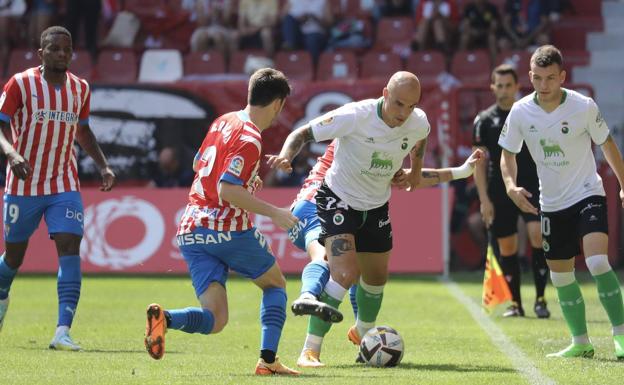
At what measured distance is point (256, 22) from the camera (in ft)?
75.2

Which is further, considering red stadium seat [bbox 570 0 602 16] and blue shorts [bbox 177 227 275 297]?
red stadium seat [bbox 570 0 602 16]

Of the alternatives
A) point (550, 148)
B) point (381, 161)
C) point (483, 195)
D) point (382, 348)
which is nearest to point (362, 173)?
point (381, 161)

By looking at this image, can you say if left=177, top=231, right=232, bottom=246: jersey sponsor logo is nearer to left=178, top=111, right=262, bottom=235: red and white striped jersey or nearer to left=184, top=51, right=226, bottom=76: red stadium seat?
left=178, top=111, right=262, bottom=235: red and white striped jersey

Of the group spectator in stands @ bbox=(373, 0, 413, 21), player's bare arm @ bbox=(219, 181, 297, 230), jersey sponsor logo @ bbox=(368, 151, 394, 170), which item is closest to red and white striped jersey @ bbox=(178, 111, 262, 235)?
player's bare arm @ bbox=(219, 181, 297, 230)

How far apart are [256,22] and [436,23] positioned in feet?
10.8

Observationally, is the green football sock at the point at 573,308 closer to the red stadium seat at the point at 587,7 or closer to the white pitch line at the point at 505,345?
the white pitch line at the point at 505,345

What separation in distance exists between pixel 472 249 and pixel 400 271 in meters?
1.71

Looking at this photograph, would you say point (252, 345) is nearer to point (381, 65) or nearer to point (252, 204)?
point (252, 204)

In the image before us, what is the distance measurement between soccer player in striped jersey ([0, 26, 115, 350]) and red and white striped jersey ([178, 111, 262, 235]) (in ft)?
7.58

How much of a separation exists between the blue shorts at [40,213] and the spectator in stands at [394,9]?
46.1ft

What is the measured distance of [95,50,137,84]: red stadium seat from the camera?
22.0 metres

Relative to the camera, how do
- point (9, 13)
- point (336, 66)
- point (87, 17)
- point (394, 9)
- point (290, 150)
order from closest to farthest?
1. point (290, 150)
2. point (336, 66)
3. point (394, 9)
4. point (87, 17)
5. point (9, 13)

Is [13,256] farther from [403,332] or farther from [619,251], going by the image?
[619,251]

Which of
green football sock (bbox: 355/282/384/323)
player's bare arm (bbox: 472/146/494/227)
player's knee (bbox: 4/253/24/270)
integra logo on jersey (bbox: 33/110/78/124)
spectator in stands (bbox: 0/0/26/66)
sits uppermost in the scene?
spectator in stands (bbox: 0/0/26/66)
